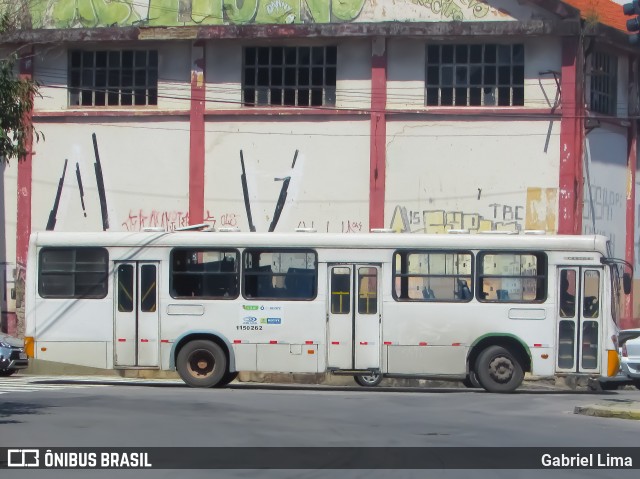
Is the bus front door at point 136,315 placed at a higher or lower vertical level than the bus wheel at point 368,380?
higher

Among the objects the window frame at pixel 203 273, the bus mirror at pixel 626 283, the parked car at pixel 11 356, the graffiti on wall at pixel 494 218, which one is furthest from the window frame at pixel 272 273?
the graffiti on wall at pixel 494 218

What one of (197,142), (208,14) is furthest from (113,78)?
(208,14)

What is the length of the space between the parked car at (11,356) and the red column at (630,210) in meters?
15.8

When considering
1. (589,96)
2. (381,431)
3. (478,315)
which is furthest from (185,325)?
(589,96)

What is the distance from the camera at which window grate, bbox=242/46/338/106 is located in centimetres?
3170

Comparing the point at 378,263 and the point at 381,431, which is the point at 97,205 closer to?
the point at 378,263

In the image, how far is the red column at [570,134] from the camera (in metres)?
30.2

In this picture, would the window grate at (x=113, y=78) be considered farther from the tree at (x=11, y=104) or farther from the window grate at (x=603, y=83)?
the tree at (x=11, y=104)

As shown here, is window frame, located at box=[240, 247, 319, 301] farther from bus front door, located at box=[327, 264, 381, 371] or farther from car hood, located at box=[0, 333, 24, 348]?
car hood, located at box=[0, 333, 24, 348]

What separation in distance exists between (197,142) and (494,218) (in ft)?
26.0

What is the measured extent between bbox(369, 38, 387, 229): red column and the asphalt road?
9.07 meters

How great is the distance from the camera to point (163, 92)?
3228 cm

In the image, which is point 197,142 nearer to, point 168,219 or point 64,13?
point 168,219

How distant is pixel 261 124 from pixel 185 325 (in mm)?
9865
